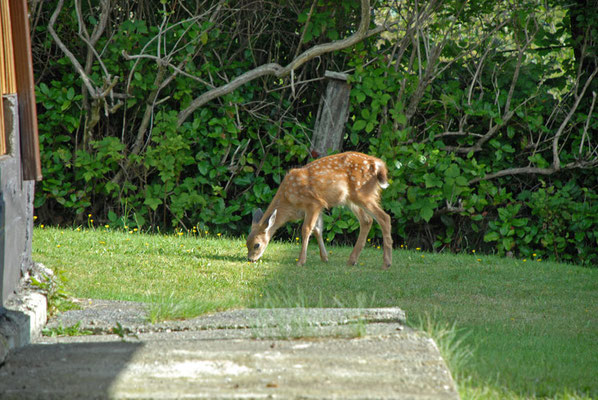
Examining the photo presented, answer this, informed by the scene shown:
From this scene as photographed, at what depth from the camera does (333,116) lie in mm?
11211

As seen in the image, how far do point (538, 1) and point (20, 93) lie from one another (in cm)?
815

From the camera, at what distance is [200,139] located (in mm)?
11297

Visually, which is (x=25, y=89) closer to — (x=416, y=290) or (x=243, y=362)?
(x=243, y=362)

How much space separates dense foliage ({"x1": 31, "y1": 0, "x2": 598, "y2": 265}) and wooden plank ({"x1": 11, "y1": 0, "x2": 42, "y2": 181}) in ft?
16.5

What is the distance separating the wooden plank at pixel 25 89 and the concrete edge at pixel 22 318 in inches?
32.2

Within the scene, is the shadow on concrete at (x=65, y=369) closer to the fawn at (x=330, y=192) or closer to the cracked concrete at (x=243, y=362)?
the cracked concrete at (x=243, y=362)

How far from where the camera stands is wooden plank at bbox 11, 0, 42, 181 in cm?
556

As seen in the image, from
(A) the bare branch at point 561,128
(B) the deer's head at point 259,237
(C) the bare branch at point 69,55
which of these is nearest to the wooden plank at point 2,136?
(B) the deer's head at point 259,237

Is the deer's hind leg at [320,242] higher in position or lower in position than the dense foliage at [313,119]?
lower

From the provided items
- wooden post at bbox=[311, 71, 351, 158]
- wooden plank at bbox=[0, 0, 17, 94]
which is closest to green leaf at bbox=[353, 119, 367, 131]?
wooden post at bbox=[311, 71, 351, 158]

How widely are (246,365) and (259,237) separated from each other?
199 inches

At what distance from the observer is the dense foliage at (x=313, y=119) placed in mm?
10852

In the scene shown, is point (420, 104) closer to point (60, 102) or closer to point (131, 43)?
point (131, 43)

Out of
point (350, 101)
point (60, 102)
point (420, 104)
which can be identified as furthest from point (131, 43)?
point (420, 104)
